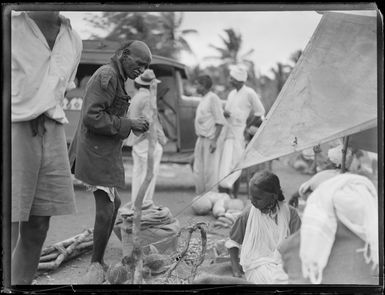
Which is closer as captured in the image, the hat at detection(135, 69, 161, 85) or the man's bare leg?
the man's bare leg

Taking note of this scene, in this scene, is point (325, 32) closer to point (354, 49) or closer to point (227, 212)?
point (354, 49)

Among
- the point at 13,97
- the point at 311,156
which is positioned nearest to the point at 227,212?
the point at 311,156

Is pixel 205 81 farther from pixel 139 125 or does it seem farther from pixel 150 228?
pixel 150 228

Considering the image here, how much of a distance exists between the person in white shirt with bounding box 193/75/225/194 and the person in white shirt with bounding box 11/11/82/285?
0.88 metres

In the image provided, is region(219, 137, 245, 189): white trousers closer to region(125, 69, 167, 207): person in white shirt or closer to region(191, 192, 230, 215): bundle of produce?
region(191, 192, 230, 215): bundle of produce

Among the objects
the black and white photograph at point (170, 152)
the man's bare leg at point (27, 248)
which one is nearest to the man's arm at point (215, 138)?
the black and white photograph at point (170, 152)

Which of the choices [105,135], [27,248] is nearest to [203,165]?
[105,135]

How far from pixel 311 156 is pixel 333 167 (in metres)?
0.26

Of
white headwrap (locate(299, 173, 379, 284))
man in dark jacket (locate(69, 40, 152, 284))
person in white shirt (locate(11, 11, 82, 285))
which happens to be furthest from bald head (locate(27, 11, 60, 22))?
white headwrap (locate(299, 173, 379, 284))

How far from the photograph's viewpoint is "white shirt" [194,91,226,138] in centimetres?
480

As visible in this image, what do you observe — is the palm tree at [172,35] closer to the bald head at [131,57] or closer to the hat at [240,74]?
the bald head at [131,57]

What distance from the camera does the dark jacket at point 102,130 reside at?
4422 millimetres

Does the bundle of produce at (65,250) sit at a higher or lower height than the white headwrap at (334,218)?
lower

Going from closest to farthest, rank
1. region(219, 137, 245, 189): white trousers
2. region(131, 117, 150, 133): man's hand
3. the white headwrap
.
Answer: the white headwrap → region(131, 117, 150, 133): man's hand → region(219, 137, 245, 189): white trousers
